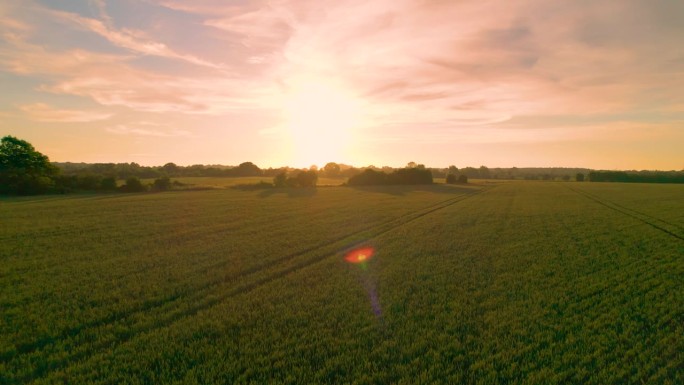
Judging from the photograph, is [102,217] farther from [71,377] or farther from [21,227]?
[71,377]

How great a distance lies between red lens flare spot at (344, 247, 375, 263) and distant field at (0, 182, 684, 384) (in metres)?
0.63

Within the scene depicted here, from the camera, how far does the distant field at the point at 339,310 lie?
731 centimetres

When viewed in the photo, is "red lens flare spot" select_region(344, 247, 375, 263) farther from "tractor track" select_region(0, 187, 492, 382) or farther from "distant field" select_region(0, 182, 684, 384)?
"tractor track" select_region(0, 187, 492, 382)

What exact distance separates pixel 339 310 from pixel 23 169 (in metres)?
74.0

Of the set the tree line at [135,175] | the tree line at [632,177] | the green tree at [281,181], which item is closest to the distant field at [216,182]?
the tree line at [135,175]

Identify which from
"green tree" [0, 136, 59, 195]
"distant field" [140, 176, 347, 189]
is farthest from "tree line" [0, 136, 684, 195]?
"distant field" [140, 176, 347, 189]

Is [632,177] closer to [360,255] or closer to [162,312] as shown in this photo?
[360,255]

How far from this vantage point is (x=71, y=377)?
701cm

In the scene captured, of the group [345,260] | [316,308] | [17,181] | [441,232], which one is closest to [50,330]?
[316,308]

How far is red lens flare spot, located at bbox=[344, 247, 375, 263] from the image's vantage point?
1664cm

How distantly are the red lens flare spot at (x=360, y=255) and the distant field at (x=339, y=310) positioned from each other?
0.63 m

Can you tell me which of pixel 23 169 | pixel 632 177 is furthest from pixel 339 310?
pixel 632 177

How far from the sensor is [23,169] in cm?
6072

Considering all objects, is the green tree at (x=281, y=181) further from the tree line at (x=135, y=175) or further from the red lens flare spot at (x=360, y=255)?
the red lens flare spot at (x=360, y=255)
